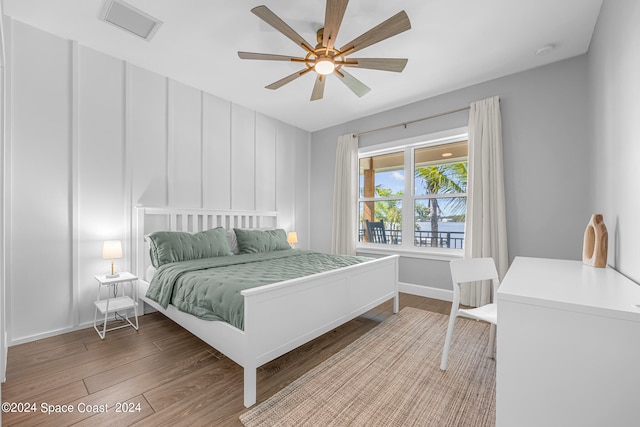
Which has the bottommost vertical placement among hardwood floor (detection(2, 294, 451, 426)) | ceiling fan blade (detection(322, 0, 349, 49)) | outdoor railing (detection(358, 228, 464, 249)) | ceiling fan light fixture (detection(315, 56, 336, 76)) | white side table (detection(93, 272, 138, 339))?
hardwood floor (detection(2, 294, 451, 426))

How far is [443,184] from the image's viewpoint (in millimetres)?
3887

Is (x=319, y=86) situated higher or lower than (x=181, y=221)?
higher

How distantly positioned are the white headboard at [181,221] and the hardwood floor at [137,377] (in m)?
0.91

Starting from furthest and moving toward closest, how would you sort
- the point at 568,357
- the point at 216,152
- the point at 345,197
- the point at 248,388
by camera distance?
the point at 345,197
the point at 216,152
the point at 248,388
the point at 568,357

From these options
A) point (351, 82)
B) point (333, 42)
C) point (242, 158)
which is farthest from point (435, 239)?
point (242, 158)

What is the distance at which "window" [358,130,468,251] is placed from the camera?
3.77 m

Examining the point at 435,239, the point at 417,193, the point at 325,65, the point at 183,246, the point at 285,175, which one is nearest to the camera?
the point at 325,65

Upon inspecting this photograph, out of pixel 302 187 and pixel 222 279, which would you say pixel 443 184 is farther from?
pixel 222 279

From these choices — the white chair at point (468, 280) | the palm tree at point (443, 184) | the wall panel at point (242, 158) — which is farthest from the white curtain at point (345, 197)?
the white chair at point (468, 280)

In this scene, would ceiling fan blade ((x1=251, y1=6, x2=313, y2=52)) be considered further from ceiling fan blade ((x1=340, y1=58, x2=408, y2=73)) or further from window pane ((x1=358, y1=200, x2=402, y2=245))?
window pane ((x1=358, y1=200, x2=402, y2=245))

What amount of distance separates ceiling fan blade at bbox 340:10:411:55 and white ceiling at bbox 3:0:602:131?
36cm

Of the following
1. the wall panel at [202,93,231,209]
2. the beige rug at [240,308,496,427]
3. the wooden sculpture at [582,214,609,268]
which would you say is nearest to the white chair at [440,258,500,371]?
the beige rug at [240,308,496,427]

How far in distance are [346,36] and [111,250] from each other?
9.88 ft

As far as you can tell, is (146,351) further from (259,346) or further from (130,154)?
(130,154)
